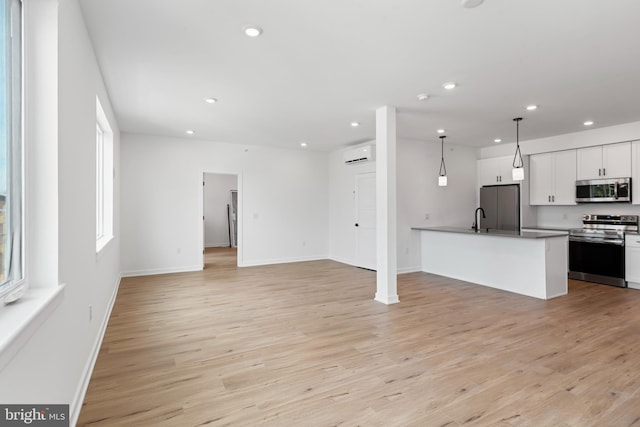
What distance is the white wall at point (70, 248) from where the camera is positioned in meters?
1.41

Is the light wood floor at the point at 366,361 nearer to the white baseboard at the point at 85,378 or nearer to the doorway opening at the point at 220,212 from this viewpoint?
the white baseboard at the point at 85,378

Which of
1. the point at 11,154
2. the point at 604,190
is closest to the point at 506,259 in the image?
the point at 604,190

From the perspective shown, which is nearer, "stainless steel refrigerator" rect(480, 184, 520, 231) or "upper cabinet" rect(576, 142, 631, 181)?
"upper cabinet" rect(576, 142, 631, 181)

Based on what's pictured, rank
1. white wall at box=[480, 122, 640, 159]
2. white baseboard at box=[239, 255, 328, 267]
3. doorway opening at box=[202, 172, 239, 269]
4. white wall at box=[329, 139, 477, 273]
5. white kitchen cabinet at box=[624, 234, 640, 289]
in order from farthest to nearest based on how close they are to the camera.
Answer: doorway opening at box=[202, 172, 239, 269] < white baseboard at box=[239, 255, 328, 267] < white wall at box=[329, 139, 477, 273] < white wall at box=[480, 122, 640, 159] < white kitchen cabinet at box=[624, 234, 640, 289]

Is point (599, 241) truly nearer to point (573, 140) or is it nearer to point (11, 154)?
point (573, 140)

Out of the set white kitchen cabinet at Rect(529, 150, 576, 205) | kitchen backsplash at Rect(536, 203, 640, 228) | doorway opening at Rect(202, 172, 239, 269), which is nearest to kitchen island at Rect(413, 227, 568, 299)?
white kitchen cabinet at Rect(529, 150, 576, 205)

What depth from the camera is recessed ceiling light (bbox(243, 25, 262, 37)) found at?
100 inches

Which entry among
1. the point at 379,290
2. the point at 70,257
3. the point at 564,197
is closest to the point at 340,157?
the point at 379,290

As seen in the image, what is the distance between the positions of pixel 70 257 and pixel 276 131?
173 inches

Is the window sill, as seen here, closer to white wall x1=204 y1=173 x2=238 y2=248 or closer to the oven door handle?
the oven door handle

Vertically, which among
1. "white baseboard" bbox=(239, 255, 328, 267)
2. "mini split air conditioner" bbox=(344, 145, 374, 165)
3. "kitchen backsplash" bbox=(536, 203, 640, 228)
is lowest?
"white baseboard" bbox=(239, 255, 328, 267)

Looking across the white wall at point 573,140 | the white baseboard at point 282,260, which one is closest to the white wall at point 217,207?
the white baseboard at point 282,260

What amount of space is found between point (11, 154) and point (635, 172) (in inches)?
292

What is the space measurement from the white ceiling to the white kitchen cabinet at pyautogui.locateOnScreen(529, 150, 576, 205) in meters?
1.21
